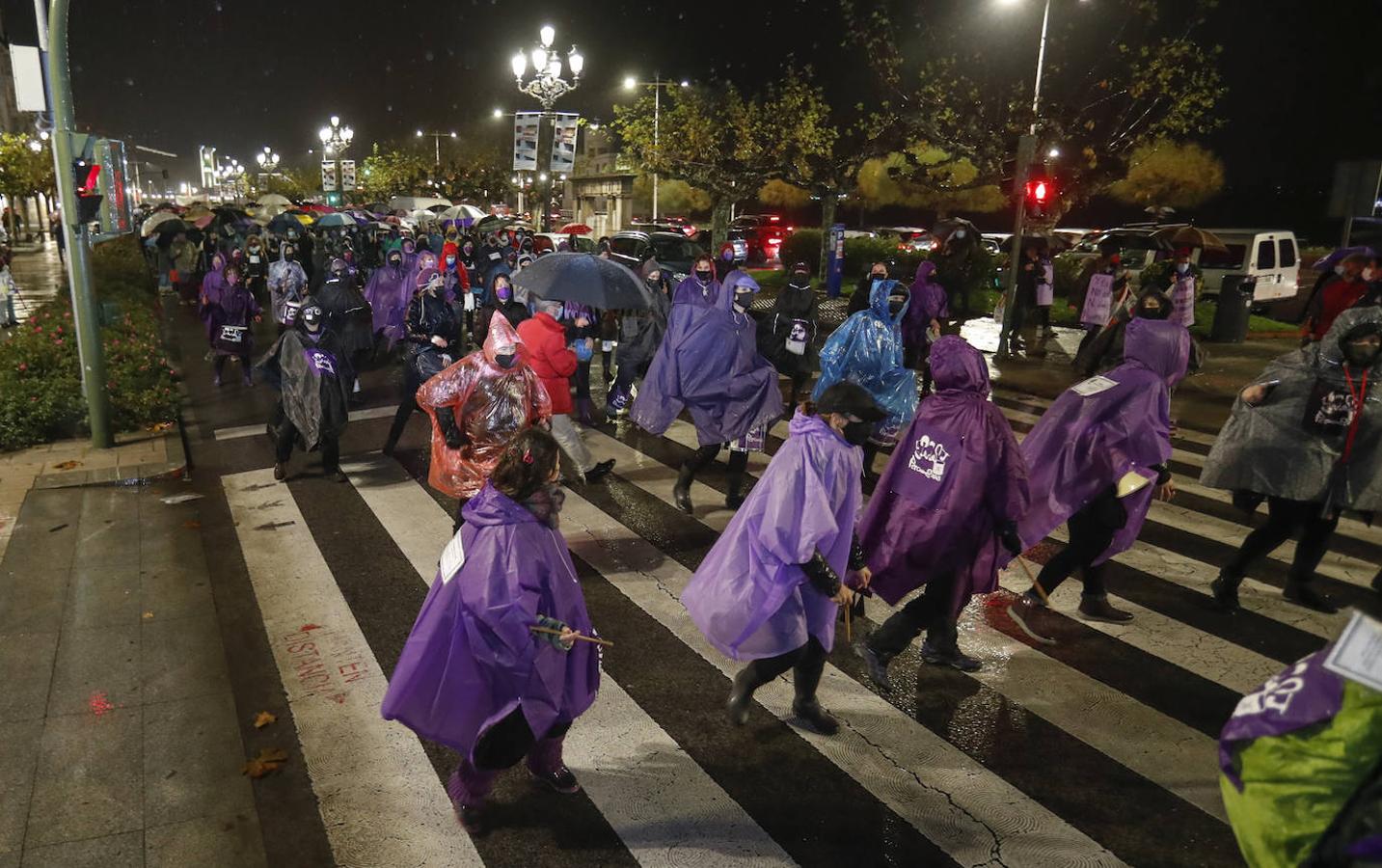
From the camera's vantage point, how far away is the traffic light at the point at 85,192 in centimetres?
917

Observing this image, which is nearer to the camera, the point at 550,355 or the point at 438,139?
the point at 550,355

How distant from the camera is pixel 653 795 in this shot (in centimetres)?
423

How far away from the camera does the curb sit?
8422 mm

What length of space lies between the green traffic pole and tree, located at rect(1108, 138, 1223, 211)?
109ft

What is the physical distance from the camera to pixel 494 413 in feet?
20.2

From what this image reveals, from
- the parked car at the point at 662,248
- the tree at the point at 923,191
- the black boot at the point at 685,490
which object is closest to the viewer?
the black boot at the point at 685,490

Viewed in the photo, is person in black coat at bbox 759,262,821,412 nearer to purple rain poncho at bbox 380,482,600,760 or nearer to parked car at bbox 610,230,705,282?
purple rain poncho at bbox 380,482,600,760

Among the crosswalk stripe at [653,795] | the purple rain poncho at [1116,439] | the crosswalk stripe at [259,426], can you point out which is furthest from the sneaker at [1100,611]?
the crosswalk stripe at [259,426]

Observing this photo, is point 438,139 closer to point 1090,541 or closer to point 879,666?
point 1090,541

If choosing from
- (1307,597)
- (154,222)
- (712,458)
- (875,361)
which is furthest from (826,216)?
(1307,597)

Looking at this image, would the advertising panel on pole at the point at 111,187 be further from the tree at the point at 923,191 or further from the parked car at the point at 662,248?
the tree at the point at 923,191

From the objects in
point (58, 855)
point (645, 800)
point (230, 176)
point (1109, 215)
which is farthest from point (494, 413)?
point (230, 176)

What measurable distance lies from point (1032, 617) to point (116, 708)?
521cm

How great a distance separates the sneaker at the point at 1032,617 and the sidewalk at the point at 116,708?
173 inches
